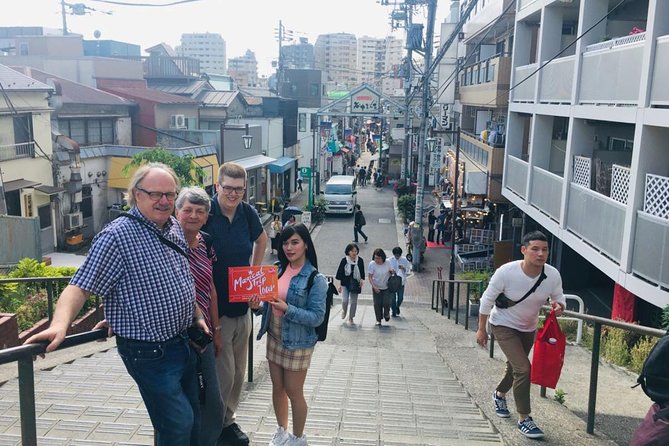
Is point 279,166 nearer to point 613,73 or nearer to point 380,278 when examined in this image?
point 380,278

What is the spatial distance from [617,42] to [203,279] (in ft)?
32.6

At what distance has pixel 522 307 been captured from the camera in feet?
16.0

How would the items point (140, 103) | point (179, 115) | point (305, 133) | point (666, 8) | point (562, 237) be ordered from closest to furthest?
point (666, 8) → point (562, 237) → point (140, 103) → point (179, 115) → point (305, 133)

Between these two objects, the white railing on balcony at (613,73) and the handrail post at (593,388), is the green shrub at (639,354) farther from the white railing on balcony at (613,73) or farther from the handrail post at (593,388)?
the white railing on balcony at (613,73)

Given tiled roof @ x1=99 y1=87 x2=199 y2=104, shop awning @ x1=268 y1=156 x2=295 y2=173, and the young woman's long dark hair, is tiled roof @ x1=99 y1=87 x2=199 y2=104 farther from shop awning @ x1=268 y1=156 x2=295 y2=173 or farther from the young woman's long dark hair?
the young woman's long dark hair

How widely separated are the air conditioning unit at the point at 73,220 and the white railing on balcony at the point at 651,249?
17787 millimetres

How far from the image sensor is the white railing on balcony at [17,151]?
18.4 meters

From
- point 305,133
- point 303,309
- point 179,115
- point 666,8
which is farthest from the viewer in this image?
point 305,133

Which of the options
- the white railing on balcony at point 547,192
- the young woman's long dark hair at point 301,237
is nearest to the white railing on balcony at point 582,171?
the white railing on balcony at point 547,192

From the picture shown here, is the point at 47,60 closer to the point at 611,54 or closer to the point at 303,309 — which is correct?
the point at 611,54

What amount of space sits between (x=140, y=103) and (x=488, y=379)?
80.9 ft

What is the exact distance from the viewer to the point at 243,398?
5.29 meters

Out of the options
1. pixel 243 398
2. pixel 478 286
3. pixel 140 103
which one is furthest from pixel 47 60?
pixel 243 398

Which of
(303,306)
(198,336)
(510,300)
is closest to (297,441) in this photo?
(303,306)
